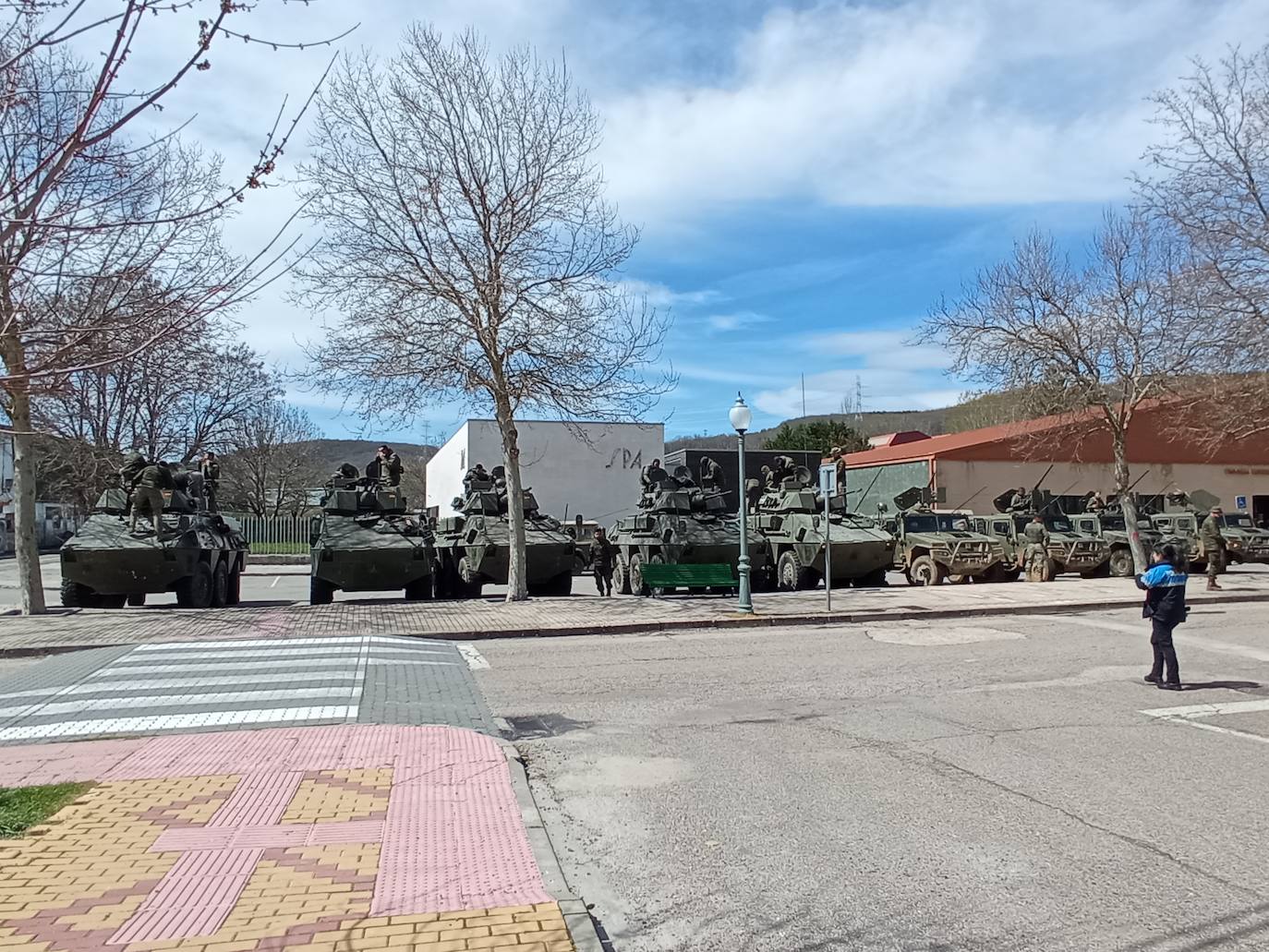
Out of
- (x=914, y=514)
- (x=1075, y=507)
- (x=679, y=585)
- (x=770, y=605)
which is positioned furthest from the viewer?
(x=1075, y=507)

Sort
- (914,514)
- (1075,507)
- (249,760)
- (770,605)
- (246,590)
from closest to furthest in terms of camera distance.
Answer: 1. (249,760)
2. (770,605)
3. (914,514)
4. (246,590)
5. (1075,507)

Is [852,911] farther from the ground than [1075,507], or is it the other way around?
[1075,507]

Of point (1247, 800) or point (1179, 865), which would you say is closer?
point (1179, 865)

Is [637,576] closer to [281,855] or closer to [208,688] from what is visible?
[208,688]

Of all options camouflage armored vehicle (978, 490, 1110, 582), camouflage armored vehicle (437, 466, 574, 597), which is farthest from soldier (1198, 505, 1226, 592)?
camouflage armored vehicle (437, 466, 574, 597)

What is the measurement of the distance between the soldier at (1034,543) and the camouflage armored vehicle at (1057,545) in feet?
0.35

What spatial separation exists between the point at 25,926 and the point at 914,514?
22.1m

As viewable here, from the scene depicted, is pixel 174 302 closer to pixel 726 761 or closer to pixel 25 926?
pixel 25 926

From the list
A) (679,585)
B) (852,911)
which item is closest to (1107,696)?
(852,911)

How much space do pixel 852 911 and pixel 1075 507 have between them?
27460mm

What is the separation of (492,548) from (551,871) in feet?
49.4

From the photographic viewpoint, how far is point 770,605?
17.6 meters

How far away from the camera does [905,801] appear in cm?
603

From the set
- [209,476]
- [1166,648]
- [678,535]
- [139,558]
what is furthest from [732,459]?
[1166,648]
